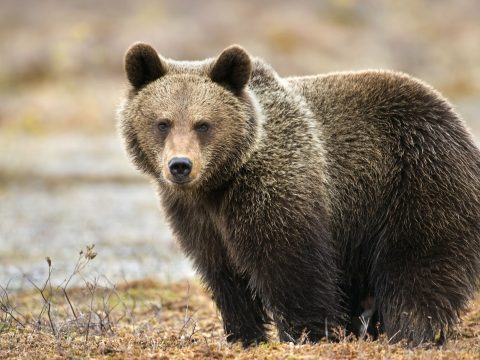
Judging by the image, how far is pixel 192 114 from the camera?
7.30m

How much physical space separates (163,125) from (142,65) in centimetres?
67

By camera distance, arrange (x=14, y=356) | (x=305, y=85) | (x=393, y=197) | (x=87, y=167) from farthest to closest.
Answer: (x=87, y=167) < (x=305, y=85) < (x=393, y=197) < (x=14, y=356)

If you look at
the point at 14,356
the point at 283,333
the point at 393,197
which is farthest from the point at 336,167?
the point at 14,356

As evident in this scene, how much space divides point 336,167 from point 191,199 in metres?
1.45

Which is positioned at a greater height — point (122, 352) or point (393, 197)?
point (393, 197)

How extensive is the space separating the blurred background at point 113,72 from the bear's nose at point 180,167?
4118 millimetres

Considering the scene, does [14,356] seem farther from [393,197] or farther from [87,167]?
[87,167]

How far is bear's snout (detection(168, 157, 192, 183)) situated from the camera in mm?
6941

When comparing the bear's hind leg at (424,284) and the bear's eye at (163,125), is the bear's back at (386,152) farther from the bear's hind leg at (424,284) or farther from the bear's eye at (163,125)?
the bear's eye at (163,125)

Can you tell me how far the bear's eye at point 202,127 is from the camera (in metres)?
7.32

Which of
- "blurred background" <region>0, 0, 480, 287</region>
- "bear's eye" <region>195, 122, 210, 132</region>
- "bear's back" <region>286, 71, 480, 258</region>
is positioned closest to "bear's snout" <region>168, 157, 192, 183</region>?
"bear's eye" <region>195, 122, 210, 132</region>

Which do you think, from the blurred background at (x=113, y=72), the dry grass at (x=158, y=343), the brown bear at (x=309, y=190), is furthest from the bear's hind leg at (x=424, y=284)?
the blurred background at (x=113, y=72)

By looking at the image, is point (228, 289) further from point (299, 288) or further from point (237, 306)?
point (299, 288)

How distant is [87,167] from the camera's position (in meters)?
29.6
